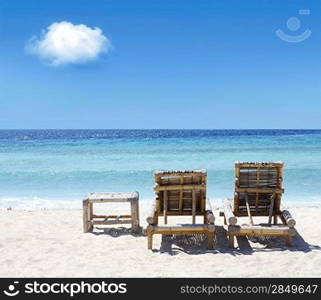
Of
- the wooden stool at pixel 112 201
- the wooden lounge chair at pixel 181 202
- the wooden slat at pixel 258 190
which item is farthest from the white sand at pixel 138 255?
the wooden slat at pixel 258 190

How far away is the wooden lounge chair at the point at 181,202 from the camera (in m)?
6.07

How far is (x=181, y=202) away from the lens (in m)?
6.69

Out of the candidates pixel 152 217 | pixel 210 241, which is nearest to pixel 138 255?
pixel 152 217

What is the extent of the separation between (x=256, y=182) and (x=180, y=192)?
1359 millimetres

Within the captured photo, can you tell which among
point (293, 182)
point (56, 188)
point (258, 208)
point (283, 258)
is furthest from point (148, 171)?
point (283, 258)

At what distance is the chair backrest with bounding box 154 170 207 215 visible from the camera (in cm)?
637

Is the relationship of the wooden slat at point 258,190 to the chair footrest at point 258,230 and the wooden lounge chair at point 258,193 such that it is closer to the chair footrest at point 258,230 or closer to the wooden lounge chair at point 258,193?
the wooden lounge chair at point 258,193

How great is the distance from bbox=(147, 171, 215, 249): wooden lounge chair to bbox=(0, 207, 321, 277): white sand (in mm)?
336

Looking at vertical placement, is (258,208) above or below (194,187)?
below

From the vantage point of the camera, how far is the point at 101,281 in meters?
4.68

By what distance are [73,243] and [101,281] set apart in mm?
2012

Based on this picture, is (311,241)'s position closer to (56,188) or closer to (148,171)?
(56,188)

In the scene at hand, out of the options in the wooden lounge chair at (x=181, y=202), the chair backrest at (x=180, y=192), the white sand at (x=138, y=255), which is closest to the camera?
the white sand at (x=138, y=255)

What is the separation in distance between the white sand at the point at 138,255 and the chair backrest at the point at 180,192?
53cm
